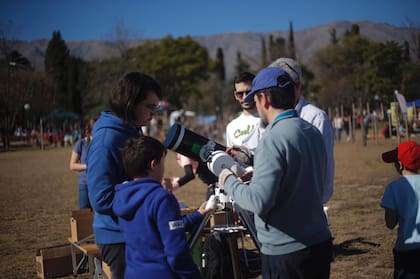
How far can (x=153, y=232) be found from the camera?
2977 millimetres

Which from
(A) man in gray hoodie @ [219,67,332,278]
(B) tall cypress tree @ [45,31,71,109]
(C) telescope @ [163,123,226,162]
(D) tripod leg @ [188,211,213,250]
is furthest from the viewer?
(B) tall cypress tree @ [45,31,71,109]

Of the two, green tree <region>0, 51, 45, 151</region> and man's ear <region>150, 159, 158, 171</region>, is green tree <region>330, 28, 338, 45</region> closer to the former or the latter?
green tree <region>0, 51, 45, 151</region>

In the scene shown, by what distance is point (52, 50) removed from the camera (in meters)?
61.7

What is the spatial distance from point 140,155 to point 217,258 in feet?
5.66

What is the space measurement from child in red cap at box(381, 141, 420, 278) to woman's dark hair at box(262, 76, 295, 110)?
59.1 inches

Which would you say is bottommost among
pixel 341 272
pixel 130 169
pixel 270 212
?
pixel 341 272

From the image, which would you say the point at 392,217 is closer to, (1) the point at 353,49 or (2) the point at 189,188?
(2) the point at 189,188

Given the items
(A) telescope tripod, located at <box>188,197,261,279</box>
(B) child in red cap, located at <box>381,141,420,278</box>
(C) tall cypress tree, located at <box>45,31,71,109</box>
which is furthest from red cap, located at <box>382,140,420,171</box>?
(C) tall cypress tree, located at <box>45,31,71,109</box>

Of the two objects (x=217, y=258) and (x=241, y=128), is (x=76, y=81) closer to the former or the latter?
(x=241, y=128)

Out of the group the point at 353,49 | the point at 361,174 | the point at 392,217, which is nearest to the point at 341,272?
the point at 392,217

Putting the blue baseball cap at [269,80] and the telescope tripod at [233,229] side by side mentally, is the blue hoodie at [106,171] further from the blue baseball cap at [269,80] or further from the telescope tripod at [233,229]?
the blue baseball cap at [269,80]

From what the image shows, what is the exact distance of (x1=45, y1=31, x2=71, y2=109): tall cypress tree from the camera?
6150 centimetres

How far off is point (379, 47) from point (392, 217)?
5055 cm

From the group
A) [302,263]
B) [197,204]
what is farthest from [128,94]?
[197,204]
